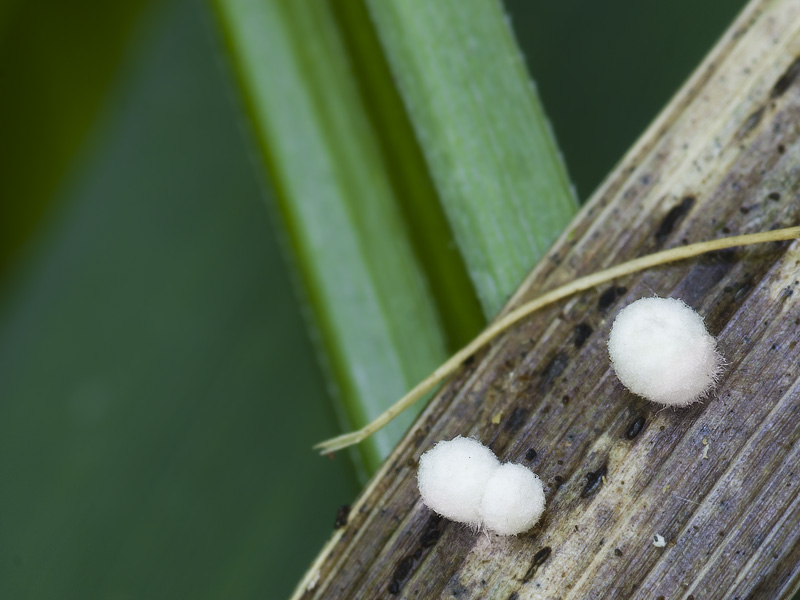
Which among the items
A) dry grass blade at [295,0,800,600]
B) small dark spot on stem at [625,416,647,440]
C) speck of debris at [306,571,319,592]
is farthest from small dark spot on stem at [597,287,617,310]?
speck of debris at [306,571,319,592]

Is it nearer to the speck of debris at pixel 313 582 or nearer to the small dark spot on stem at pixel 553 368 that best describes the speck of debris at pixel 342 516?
the speck of debris at pixel 313 582

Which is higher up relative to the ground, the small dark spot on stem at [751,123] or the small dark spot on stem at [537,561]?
the small dark spot on stem at [751,123]

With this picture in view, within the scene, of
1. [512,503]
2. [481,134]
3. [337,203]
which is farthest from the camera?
[337,203]

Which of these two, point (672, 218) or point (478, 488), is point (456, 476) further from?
point (672, 218)

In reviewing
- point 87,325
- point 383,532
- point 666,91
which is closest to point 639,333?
point 383,532

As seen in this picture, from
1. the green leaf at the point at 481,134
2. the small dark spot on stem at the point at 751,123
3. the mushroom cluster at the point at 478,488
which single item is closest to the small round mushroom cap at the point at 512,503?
the mushroom cluster at the point at 478,488

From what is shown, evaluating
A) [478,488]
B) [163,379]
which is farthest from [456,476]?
[163,379]

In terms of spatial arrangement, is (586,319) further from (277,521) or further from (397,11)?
(277,521)
